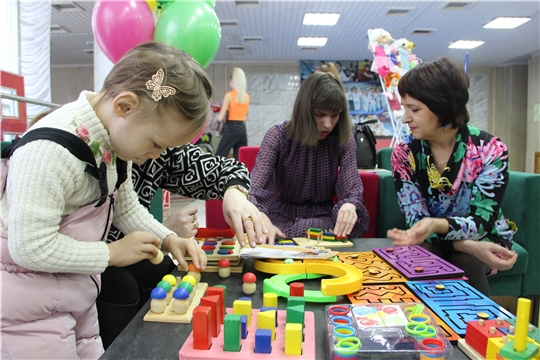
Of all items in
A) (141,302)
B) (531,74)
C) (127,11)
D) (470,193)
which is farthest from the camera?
(531,74)

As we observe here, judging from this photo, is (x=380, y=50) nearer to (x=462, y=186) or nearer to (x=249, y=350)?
(x=462, y=186)

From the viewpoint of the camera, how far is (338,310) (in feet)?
2.21

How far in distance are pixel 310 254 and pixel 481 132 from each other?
84cm

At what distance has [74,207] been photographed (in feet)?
2.57

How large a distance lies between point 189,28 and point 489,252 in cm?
154

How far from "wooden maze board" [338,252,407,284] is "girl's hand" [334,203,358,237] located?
0.21 meters

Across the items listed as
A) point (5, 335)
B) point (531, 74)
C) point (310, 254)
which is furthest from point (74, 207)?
point (531, 74)

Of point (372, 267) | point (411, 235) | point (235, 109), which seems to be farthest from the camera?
point (235, 109)

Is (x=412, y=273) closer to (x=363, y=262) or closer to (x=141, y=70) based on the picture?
(x=363, y=262)

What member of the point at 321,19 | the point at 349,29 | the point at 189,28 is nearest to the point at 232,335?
the point at 189,28

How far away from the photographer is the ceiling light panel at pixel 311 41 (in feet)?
23.3

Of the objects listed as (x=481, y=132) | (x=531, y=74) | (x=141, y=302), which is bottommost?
(x=141, y=302)

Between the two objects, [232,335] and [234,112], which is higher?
[234,112]

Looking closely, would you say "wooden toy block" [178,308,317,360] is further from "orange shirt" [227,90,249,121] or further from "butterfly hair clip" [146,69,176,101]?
"orange shirt" [227,90,249,121]
